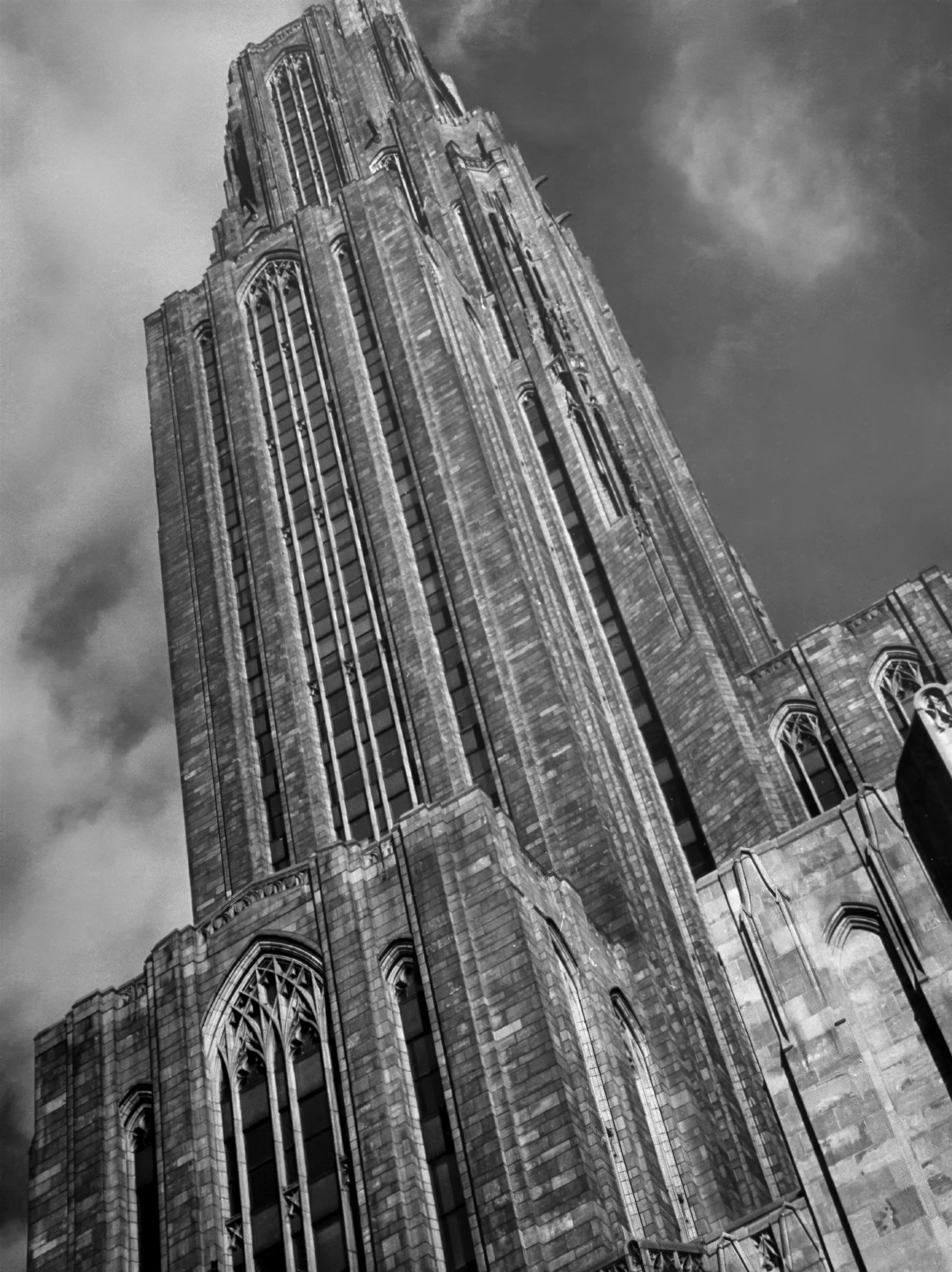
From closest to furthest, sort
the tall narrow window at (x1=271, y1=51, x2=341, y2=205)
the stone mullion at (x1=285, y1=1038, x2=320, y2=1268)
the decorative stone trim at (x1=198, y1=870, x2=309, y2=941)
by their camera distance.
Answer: the stone mullion at (x1=285, y1=1038, x2=320, y2=1268), the decorative stone trim at (x1=198, y1=870, x2=309, y2=941), the tall narrow window at (x1=271, y1=51, x2=341, y2=205)

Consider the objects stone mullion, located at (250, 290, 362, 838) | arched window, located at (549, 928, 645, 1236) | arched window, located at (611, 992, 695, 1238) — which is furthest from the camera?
stone mullion, located at (250, 290, 362, 838)

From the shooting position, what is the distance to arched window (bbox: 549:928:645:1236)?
A: 33.7 m

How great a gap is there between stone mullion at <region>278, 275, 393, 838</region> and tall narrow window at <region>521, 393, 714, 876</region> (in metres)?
7.54

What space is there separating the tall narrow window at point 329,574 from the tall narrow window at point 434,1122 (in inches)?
431

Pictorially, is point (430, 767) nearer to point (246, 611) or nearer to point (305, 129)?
point (246, 611)

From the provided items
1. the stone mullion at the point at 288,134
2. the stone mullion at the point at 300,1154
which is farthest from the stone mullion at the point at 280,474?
the stone mullion at the point at 300,1154

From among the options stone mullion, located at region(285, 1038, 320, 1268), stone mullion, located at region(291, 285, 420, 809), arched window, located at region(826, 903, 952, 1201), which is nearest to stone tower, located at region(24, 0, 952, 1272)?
stone mullion, located at region(285, 1038, 320, 1268)

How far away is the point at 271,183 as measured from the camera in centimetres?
7456

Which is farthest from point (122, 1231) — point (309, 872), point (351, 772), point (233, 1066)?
point (351, 772)

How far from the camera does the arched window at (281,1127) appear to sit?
34.8m

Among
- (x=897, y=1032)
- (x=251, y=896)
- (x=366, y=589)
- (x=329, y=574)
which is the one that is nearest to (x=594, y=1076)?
(x=897, y=1032)

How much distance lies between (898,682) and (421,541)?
49.7 feet

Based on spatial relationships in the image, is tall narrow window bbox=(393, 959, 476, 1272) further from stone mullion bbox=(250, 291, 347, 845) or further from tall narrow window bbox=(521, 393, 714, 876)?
tall narrow window bbox=(521, 393, 714, 876)

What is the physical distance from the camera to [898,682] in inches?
1944
